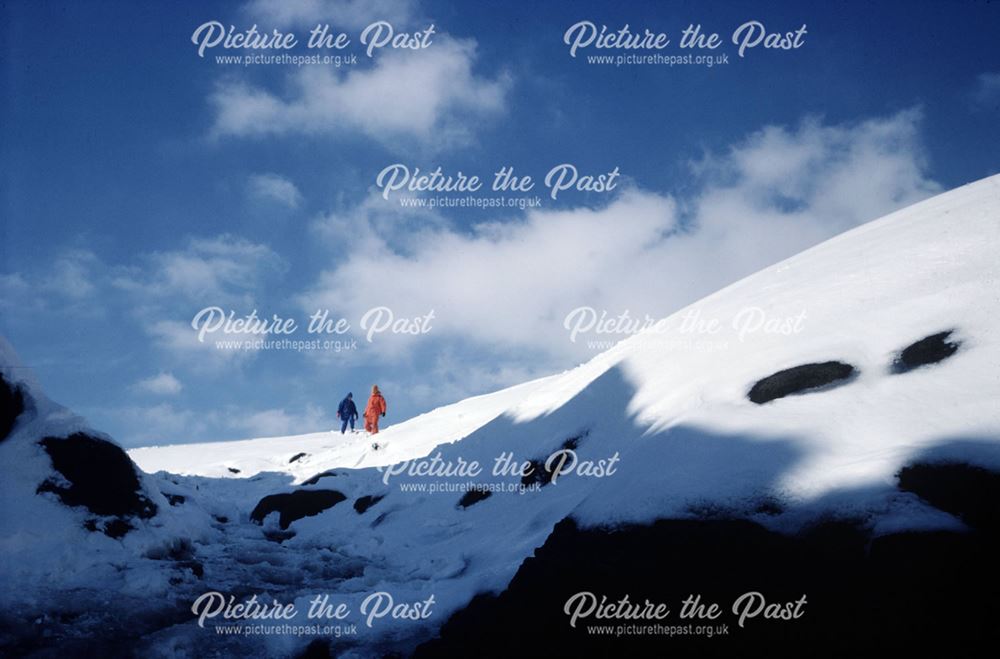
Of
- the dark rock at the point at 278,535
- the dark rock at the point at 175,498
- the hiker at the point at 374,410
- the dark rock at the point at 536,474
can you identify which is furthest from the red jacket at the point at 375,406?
the dark rock at the point at 536,474

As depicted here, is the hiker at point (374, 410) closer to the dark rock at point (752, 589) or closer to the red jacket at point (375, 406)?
the red jacket at point (375, 406)

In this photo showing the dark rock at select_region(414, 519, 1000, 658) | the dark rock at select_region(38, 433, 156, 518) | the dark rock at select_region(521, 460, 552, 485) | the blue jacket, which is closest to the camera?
the dark rock at select_region(414, 519, 1000, 658)

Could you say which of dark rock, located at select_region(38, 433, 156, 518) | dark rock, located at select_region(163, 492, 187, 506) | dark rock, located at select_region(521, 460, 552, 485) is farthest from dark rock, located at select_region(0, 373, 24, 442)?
dark rock, located at select_region(521, 460, 552, 485)

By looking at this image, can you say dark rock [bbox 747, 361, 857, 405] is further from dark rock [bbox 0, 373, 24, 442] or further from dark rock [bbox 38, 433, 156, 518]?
dark rock [bbox 0, 373, 24, 442]

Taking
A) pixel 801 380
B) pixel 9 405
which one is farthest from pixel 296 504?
pixel 801 380

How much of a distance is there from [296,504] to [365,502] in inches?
93.6

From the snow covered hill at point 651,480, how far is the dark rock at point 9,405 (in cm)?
12

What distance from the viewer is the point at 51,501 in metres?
9.98

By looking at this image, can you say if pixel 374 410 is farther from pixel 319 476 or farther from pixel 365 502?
pixel 365 502

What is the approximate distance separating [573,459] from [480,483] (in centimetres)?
317

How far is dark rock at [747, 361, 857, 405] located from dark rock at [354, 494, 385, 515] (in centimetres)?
1128

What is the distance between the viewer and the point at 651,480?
7.47 m

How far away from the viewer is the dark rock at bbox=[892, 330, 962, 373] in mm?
7371

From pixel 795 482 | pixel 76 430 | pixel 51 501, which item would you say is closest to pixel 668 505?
pixel 795 482
